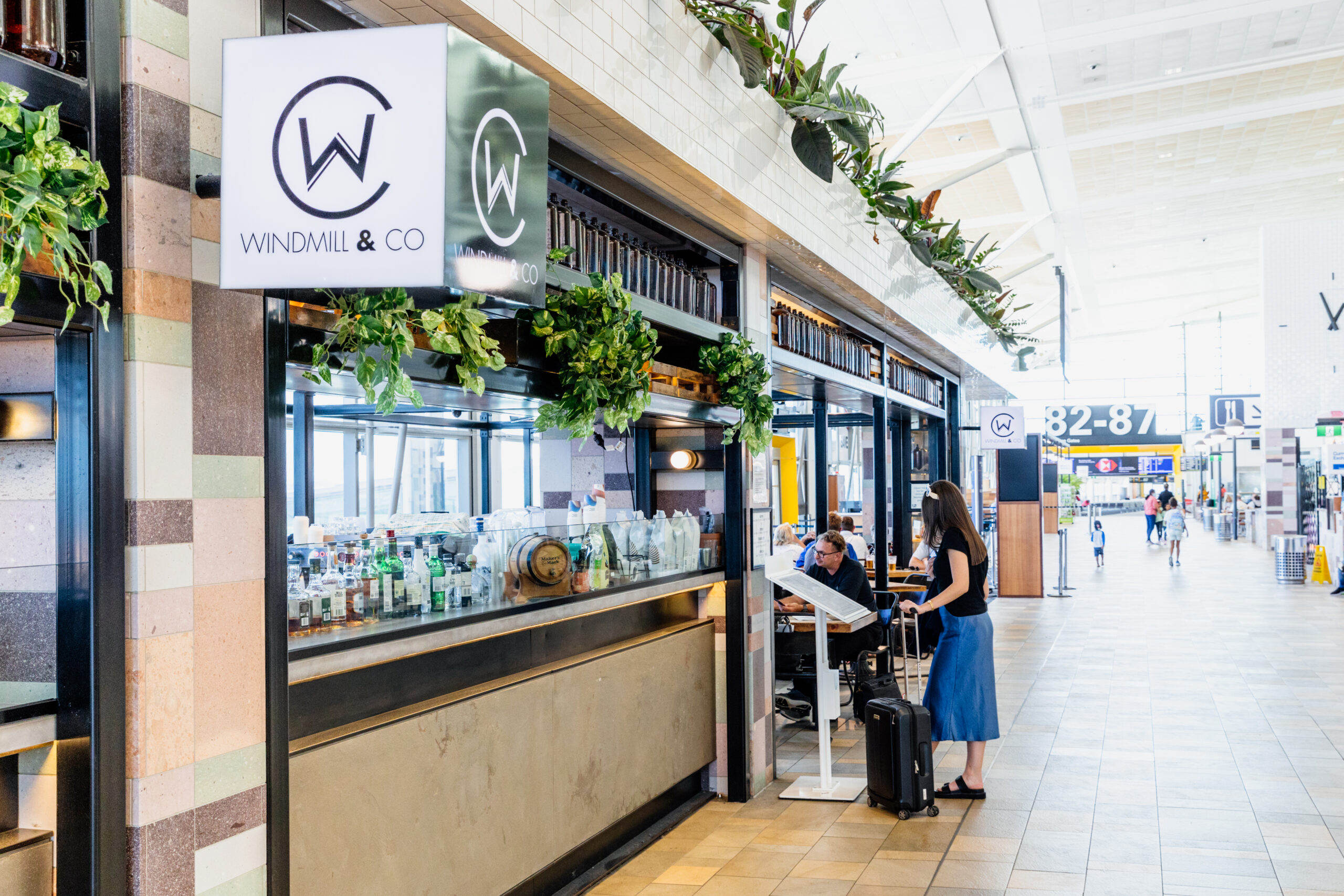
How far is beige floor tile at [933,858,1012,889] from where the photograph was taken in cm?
408

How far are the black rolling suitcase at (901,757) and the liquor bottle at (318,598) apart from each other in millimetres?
2859

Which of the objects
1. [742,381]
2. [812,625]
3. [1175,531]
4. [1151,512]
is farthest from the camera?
[1151,512]

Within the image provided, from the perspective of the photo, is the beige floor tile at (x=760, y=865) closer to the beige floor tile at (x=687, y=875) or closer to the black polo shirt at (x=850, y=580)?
the beige floor tile at (x=687, y=875)

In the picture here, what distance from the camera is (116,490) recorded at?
6.70ft

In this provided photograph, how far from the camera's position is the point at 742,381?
5.15 meters

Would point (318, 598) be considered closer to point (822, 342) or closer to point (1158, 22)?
point (822, 342)

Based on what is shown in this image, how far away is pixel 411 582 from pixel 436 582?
14 centimetres

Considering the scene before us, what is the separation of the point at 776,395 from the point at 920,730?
4528mm

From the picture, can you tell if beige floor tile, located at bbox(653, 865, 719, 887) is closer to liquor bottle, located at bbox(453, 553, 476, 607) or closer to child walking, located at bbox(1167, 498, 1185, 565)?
liquor bottle, located at bbox(453, 553, 476, 607)

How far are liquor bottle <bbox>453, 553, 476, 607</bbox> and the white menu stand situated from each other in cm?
185

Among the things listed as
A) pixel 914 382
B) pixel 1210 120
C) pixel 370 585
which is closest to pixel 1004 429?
pixel 914 382

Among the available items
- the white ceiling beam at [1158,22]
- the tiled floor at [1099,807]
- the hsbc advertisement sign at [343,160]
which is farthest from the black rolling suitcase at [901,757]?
the white ceiling beam at [1158,22]

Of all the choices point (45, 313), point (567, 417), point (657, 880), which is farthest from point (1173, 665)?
point (45, 313)

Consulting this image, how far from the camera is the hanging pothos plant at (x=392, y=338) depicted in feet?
7.98
